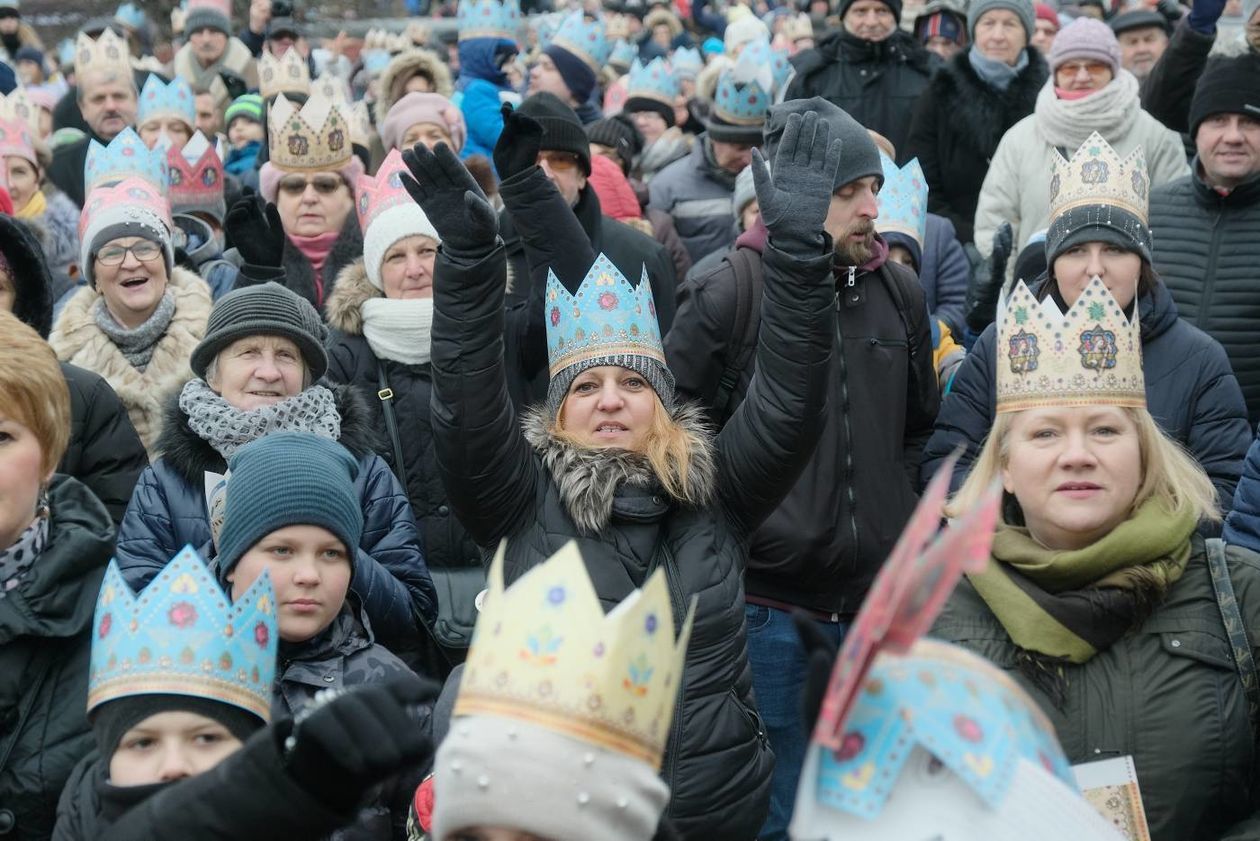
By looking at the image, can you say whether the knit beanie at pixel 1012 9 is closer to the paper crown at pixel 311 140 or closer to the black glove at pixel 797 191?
the paper crown at pixel 311 140

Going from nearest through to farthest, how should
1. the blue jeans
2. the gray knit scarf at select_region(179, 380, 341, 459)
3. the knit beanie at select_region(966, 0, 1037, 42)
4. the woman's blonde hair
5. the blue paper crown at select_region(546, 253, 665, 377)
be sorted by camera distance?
the woman's blonde hair
the blue paper crown at select_region(546, 253, 665, 377)
the gray knit scarf at select_region(179, 380, 341, 459)
the blue jeans
the knit beanie at select_region(966, 0, 1037, 42)

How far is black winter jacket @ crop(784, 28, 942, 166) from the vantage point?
9.95m

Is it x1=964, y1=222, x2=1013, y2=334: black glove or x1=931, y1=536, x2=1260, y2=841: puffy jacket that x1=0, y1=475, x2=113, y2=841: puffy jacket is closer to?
x1=931, y1=536, x2=1260, y2=841: puffy jacket

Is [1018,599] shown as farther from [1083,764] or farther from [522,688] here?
[522,688]

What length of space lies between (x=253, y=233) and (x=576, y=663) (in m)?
4.33

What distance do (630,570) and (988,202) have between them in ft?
14.4

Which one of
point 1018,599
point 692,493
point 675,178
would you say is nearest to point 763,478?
point 692,493

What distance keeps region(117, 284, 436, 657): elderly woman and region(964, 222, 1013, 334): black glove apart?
2.70 metres

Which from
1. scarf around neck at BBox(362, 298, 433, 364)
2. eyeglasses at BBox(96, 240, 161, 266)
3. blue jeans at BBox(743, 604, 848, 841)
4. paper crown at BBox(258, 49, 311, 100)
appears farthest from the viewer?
paper crown at BBox(258, 49, 311, 100)

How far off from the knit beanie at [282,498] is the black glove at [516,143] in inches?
51.8

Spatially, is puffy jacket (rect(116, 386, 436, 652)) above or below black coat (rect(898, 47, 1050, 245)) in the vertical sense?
above

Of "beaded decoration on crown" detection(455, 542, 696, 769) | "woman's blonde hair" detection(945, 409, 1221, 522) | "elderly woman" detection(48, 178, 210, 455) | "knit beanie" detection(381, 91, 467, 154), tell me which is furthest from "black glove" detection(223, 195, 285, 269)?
"beaded decoration on crown" detection(455, 542, 696, 769)

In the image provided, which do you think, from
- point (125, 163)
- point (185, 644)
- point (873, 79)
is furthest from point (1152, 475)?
point (873, 79)

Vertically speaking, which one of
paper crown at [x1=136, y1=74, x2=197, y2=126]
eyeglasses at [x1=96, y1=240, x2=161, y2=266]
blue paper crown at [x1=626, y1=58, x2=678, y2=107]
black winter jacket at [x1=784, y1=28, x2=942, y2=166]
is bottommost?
blue paper crown at [x1=626, y1=58, x2=678, y2=107]
